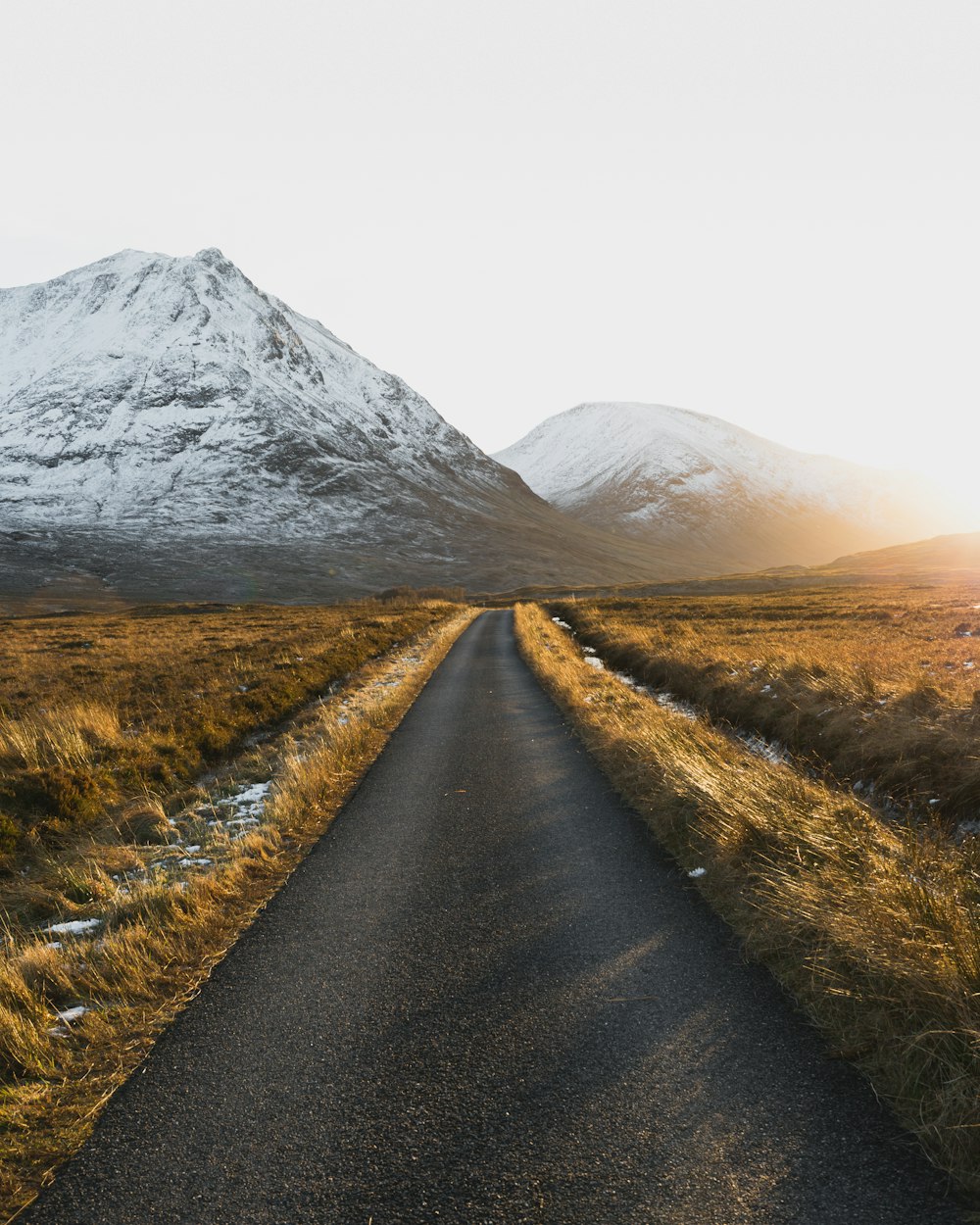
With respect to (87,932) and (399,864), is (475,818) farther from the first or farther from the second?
(87,932)

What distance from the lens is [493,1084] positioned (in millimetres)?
3539

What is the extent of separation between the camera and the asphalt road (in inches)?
111

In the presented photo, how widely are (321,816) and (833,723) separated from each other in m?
8.66

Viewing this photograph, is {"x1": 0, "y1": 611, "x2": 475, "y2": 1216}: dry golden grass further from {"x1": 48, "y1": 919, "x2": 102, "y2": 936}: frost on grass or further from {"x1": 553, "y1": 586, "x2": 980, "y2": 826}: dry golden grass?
{"x1": 553, "y1": 586, "x2": 980, "y2": 826}: dry golden grass

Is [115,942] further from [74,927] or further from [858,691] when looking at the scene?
[858,691]

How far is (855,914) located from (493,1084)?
2826 mm

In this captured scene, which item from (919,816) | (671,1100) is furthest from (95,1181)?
(919,816)

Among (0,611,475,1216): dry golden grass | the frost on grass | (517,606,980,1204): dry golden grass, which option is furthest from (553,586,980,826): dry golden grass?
the frost on grass

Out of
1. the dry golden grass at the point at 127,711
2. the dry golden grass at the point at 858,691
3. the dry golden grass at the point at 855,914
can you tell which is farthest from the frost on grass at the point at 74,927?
the dry golden grass at the point at 858,691

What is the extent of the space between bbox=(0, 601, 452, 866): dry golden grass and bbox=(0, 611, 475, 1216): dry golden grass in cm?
96

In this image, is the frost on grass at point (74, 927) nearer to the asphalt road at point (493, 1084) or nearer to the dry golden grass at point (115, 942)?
the dry golden grass at point (115, 942)

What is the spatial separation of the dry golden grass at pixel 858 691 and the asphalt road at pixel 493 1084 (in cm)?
397

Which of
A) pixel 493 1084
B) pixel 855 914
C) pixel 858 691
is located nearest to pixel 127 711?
pixel 493 1084

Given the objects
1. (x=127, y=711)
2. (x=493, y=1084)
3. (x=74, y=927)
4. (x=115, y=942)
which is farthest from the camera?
(x=127, y=711)
